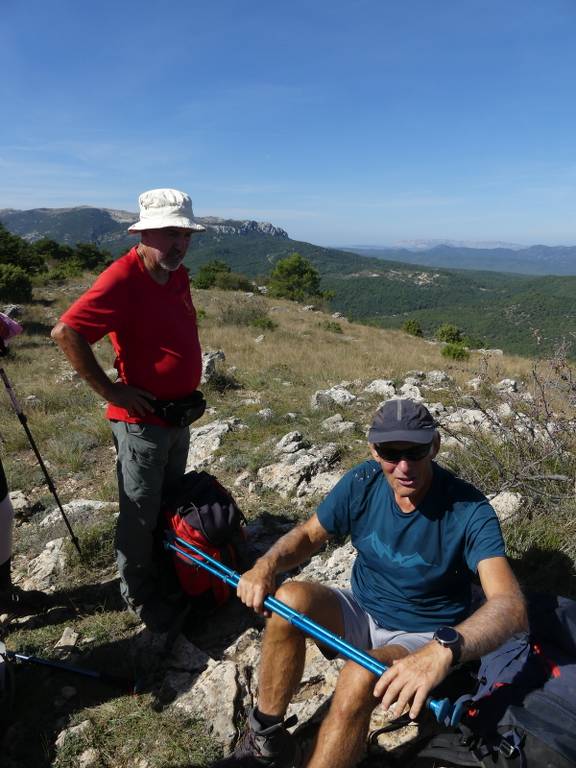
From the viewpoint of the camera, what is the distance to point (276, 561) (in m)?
2.28

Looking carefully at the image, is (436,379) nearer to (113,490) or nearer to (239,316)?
Result: (113,490)

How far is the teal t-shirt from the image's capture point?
2119 millimetres

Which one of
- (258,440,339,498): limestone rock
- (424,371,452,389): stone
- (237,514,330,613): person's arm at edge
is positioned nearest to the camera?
(237,514,330,613): person's arm at edge

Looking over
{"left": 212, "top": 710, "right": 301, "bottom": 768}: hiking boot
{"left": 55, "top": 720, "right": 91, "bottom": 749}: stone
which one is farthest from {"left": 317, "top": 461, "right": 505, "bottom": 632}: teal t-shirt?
{"left": 55, "top": 720, "right": 91, "bottom": 749}: stone

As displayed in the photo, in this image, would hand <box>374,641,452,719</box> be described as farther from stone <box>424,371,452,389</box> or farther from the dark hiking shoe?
stone <box>424,371,452,389</box>

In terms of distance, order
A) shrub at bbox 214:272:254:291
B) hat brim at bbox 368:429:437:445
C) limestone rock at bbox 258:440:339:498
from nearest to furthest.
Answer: hat brim at bbox 368:429:437:445
limestone rock at bbox 258:440:339:498
shrub at bbox 214:272:254:291

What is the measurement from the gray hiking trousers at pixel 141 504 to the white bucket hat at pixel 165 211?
111 centimetres

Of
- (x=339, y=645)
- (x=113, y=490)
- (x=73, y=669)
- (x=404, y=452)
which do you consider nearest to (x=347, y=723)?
(x=339, y=645)

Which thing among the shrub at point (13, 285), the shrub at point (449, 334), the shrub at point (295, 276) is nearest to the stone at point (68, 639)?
the shrub at point (13, 285)

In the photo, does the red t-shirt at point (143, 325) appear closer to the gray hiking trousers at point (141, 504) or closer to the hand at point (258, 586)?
the gray hiking trousers at point (141, 504)

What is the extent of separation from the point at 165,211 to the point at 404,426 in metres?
1.64

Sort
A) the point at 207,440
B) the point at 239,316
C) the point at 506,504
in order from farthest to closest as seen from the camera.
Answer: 1. the point at 239,316
2. the point at 207,440
3. the point at 506,504

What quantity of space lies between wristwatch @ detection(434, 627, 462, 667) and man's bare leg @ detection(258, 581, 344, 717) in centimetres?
63

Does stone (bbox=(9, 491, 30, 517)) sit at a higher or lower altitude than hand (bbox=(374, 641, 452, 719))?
lower
